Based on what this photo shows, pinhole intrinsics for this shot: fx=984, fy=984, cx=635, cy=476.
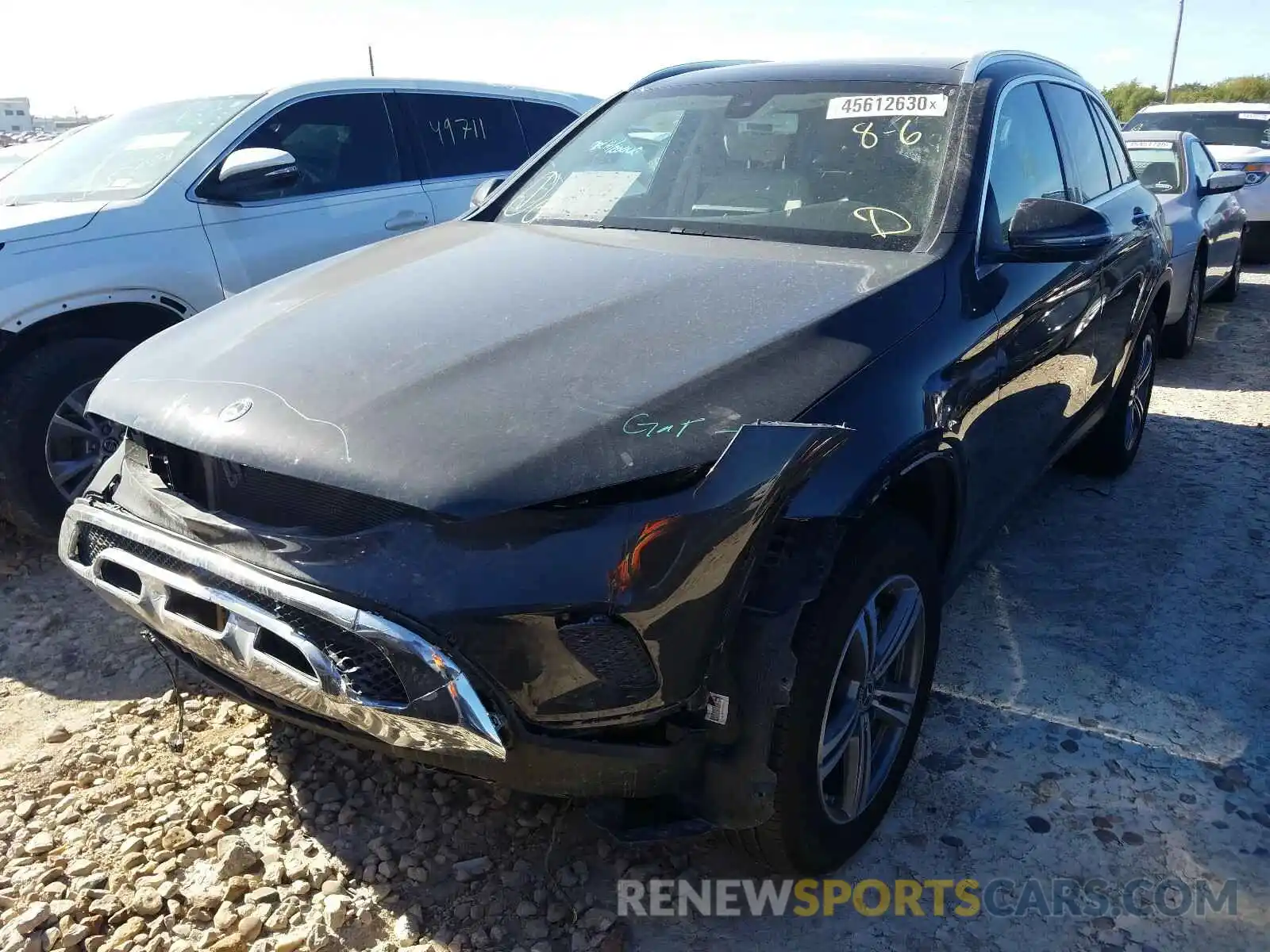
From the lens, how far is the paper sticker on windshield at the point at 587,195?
10.5 feet

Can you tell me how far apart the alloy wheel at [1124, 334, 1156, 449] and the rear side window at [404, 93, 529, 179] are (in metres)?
3.51

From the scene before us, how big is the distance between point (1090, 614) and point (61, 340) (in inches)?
155

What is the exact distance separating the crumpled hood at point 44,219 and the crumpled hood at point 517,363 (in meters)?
1.55

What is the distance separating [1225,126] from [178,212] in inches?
462

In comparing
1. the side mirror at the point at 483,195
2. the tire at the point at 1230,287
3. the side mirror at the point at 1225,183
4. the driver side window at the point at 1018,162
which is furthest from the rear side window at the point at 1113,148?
the tire at the point at 1230,287

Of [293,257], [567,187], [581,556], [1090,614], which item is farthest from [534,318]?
[293,257]

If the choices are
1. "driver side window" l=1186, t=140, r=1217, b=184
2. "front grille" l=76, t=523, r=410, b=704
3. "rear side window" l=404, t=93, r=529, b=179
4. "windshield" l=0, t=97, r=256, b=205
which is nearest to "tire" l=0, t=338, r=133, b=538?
"windshield" l=0, t=97, r=256, b=205

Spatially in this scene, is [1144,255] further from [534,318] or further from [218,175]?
[218,175]

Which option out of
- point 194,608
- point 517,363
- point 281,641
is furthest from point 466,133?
point 281,641

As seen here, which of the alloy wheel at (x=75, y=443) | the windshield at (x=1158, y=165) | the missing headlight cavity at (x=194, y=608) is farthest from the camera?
the windshield at (x=1158, y=165)

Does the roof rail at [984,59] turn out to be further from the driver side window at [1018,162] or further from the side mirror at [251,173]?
the side mirror at [251,173]

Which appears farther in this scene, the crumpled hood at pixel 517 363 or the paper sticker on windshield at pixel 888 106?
the paper sticker on windshield at pixel 888 106

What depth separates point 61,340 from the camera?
3.78 metres

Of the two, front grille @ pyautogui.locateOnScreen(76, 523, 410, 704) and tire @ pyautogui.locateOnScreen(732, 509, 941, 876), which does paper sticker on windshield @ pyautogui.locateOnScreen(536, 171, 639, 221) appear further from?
front grille @ pyautogui.locateOnScreen(76, 523, 410, 704)
